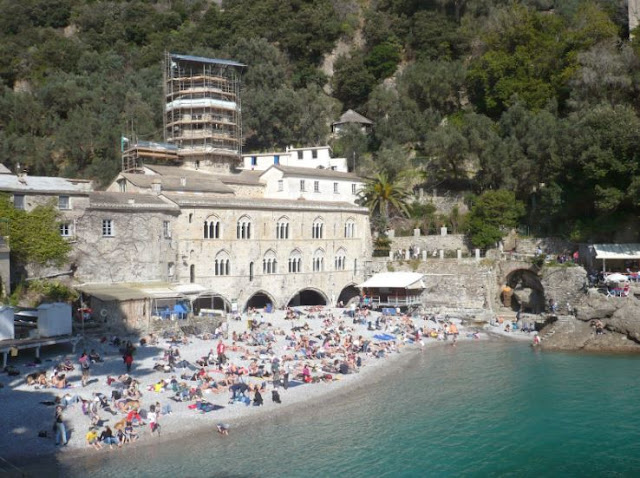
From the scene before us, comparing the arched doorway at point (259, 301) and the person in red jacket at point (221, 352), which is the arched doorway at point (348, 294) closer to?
the arched doorway at point (259, 301)

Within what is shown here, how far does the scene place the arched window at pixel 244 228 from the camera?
42.2m

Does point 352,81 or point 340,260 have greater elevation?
point 352,81

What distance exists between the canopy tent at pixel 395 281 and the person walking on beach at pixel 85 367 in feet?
71.6

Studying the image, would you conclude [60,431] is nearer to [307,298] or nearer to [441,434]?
[441,434]

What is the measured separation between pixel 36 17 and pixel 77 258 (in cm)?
6220

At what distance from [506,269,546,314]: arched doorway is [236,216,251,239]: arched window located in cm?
1921

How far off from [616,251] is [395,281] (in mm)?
14608

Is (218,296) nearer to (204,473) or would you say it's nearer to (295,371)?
(295,371)

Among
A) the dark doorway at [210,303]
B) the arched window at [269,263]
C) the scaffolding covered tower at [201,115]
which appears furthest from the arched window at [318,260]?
the scaffolding covered tower at [201,115]

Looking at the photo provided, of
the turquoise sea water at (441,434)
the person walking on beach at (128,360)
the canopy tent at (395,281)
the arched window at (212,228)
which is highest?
the arched window at (212,228)

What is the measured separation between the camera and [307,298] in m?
49.8

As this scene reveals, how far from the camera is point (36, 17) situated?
3322 inches

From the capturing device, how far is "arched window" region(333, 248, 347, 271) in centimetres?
4769

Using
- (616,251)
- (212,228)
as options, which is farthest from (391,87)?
(212,228)
